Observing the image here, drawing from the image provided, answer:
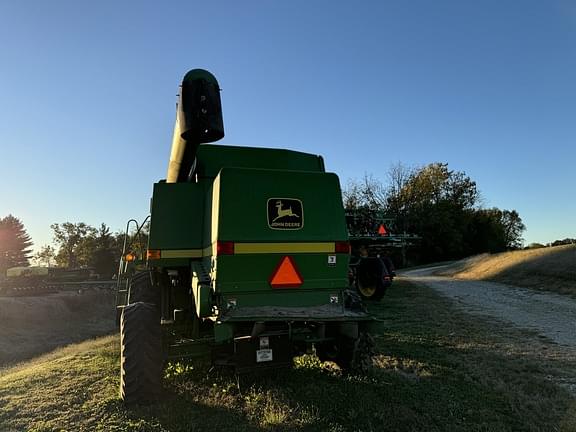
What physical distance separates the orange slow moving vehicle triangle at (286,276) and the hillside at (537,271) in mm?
13942

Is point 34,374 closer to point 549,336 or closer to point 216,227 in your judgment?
point 216,227

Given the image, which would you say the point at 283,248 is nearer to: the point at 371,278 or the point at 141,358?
the point at 141,358

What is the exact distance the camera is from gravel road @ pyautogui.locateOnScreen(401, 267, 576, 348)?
969 cm

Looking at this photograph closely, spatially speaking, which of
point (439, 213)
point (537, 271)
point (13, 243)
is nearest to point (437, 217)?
point (439, 213)

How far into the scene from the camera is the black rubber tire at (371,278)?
42.7 ft

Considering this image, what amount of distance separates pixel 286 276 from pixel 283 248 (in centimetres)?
33

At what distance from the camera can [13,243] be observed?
A: 270ft

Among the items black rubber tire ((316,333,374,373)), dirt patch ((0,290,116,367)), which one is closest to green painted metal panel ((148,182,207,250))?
black rubber tire ((316,333,374,373))

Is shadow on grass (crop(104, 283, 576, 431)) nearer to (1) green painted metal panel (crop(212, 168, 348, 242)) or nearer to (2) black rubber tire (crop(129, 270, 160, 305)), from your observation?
(2) black rubber tire (crop(129, 270, 160, 305))

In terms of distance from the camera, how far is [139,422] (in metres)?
4.75

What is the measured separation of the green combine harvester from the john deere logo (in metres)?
0.01

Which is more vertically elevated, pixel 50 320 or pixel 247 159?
pixel 247 159

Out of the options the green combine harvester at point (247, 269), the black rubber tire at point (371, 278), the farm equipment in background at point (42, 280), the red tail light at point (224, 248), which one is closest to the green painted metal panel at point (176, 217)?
the green combine harvester at point (247, 269)

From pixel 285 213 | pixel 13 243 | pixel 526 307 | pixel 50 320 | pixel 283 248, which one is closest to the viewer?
pixel 283 248
